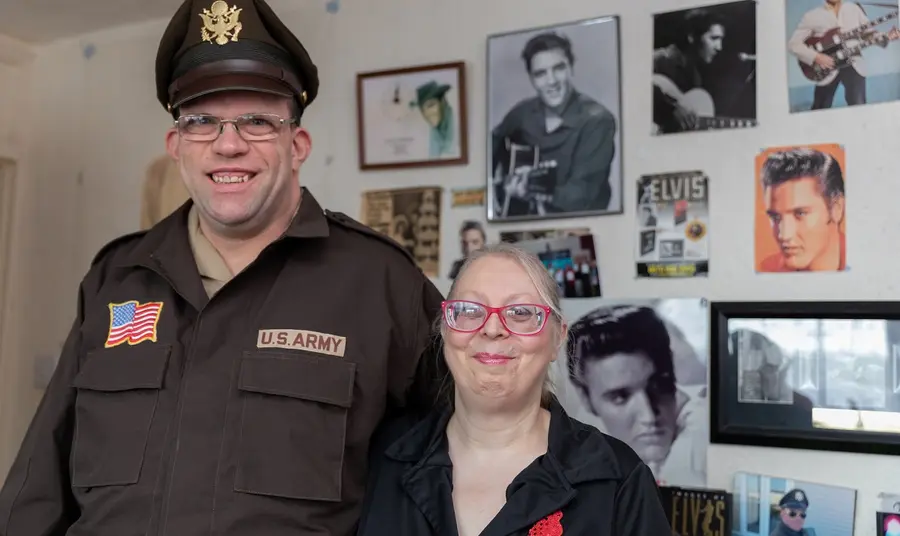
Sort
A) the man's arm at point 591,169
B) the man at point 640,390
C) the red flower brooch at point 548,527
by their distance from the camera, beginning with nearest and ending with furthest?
the red flower brooch at point 548,527, the man at point 640,390, the man's arm at point 591,169

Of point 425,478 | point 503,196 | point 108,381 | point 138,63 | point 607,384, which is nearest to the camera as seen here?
point 425,478

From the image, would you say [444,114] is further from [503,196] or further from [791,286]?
[791,286]

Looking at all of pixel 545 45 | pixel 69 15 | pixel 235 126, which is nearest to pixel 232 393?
pixel 235 126

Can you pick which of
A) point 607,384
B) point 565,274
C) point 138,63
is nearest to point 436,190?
point 565,274

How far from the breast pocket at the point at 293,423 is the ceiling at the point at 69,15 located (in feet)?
4.33

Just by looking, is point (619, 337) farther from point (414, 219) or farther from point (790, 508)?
point (414, 219)

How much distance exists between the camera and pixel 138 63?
2217mm

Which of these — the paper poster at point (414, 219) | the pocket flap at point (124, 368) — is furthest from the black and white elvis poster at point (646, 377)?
the pocket flap at point (124, 368)

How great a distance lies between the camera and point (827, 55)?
4.92 ft

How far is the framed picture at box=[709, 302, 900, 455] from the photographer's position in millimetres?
1423

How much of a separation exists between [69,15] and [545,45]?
1.35 m

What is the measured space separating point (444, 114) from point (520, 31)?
255 millimetres

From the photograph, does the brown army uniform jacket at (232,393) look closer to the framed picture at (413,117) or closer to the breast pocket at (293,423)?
the breast pocket at (293,423)

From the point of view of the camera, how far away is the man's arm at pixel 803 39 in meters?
1.52
